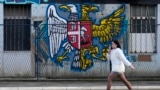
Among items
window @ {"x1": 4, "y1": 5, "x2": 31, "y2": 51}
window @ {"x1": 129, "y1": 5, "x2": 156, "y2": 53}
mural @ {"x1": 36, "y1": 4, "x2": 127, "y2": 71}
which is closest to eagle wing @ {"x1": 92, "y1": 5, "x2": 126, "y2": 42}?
mural @ {"x1": 36, "y1": 4, "x2": 127, "y2": 71}

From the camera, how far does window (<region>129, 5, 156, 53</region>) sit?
65.5 feet

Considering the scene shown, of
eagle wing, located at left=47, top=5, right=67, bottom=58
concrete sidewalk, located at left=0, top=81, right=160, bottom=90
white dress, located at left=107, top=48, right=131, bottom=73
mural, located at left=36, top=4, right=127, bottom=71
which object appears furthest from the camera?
mural, located at left=36, top=4, right=127, bottom=71

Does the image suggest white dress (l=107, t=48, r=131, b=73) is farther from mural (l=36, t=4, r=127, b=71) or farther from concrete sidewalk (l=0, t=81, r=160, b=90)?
mural (l=36, t=4, r=127, b=71)

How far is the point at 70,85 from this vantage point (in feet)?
56.1

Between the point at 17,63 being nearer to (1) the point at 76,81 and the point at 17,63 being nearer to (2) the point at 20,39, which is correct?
(2) the point at 20,39

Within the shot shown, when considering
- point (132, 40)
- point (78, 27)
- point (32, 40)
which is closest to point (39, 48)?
point (32, 40)

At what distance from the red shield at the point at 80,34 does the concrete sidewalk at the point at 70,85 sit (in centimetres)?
207

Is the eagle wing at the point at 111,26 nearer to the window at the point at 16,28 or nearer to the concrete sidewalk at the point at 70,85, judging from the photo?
the concrete sidewalk at the point at 70,85

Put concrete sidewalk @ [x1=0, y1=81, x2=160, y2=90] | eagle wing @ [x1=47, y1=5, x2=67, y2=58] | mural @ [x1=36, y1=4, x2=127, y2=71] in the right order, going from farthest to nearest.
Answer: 1. mural @ [x1=36, y1=4, x2=127, y2=71]
2. eagle wing @ [x1=47, y1=5, x2=67, y2=58]
3. concrete sidewalk @ [x1=0, y1=81, x2=160, y2=90]

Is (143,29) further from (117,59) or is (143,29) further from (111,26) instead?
(117,59)

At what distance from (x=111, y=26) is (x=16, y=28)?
3.80 m

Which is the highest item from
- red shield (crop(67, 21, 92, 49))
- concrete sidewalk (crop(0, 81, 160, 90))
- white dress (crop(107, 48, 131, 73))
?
red shield (crop(67, 21, 92, 49))

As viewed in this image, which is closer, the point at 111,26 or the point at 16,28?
the point at 111,26

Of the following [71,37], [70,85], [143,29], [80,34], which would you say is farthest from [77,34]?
[70,85]
